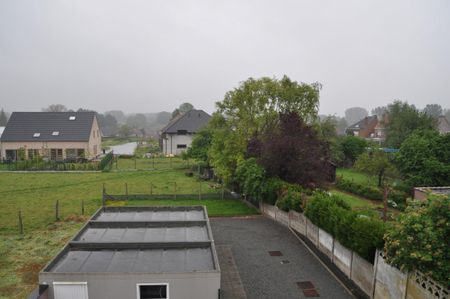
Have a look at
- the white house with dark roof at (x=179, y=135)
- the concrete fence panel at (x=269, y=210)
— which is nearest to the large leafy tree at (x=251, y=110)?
the concrete fence panel at (x=269, y=210)

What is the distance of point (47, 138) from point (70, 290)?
43112 millimetres

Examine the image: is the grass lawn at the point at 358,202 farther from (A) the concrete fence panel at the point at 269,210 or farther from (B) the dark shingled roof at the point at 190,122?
(B) the dark shingled roof at the point at 190,122

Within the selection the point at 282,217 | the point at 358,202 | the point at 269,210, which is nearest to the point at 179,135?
the point at 358,202

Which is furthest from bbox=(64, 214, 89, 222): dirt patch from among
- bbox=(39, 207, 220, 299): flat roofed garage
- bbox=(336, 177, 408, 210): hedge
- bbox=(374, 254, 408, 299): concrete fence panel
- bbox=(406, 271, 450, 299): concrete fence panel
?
bbox=(336, 177, 408, 210): hedge

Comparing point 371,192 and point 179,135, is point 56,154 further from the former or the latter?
point 371,192

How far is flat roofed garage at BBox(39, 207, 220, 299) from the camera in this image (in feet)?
31.2

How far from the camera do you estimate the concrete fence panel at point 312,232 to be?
1648cm

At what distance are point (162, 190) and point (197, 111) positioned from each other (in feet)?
110

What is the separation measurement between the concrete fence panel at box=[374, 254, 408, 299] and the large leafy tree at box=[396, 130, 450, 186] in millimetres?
18201

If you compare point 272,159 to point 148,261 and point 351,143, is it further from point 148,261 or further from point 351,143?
point 351,143

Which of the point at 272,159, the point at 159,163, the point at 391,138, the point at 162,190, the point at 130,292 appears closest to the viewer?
the point at 130,292

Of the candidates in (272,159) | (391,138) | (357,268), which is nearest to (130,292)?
(357,268)

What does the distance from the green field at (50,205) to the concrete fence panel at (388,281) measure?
12120 mm

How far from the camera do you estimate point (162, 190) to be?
95.3ft
